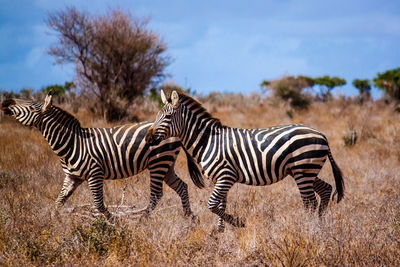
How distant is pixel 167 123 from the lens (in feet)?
16.8

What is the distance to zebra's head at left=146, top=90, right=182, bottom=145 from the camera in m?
5.02

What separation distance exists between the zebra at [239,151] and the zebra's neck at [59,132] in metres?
1.49

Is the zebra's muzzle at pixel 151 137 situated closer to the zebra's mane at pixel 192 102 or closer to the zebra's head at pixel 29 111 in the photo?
the zebra's mane at pixel 192 102

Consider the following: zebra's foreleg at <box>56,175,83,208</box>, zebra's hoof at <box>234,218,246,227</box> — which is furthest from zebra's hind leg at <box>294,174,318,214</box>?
zebra's foreleg at <box>56,175,83,208</box>

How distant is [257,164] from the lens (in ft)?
17.2

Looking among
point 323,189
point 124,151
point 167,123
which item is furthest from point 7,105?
point 323,189

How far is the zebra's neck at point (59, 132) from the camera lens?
224 inches

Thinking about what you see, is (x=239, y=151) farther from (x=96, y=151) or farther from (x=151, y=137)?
(x=96, y=151)

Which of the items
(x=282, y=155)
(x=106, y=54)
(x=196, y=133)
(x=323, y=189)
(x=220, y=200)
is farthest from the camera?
(x=106, y=54)

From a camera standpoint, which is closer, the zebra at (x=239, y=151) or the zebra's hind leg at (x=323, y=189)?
the zebra at (x=239, y=151)

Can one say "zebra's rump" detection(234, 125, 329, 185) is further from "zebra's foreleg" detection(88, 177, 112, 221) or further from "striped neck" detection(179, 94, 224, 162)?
"zebra's foreleg" detection(88, 177, 112, 221)

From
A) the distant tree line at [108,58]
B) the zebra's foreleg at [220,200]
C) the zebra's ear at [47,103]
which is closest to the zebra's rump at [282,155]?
the zebra's foreleg at [220,200]

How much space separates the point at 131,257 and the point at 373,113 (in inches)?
704

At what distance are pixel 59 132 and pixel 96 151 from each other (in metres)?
0.66
